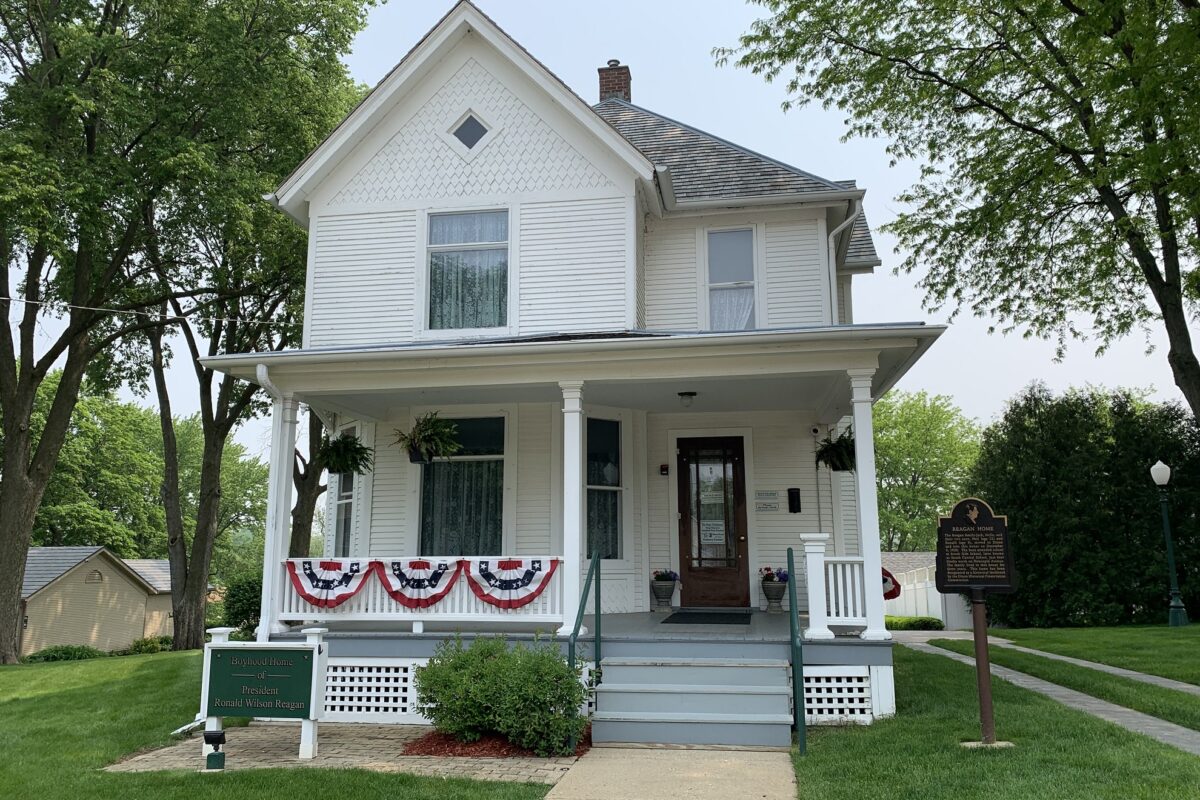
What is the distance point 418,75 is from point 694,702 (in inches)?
340

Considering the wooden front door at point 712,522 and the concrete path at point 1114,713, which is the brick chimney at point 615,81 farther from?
the concrete path at point 1114,713

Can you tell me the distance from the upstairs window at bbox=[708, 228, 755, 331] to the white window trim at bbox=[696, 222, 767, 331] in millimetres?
23

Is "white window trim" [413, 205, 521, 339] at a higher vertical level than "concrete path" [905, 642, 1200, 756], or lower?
higher

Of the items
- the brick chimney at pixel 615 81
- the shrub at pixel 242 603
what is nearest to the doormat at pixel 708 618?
the shrub at pixel 242 603

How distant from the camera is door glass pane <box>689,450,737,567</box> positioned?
35.4 feet

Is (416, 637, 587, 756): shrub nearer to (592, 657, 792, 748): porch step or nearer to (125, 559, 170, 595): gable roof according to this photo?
(592, 657, 792, 748): porch step

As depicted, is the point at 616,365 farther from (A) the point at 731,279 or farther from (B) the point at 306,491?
(B) the point at 306,491

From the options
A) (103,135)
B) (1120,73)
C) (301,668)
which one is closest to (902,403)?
(1120,73)

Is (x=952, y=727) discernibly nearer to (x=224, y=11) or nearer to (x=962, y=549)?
(x=962, y=549)

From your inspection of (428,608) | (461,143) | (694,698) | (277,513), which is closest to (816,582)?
(694,698)

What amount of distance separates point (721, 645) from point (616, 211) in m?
5.62

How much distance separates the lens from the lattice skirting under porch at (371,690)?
8289mm

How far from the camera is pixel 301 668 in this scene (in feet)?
22.4

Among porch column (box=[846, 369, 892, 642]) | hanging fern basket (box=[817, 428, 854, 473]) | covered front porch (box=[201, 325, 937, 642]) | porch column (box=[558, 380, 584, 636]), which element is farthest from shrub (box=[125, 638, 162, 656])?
porch column (box=[846, 369, 892, 642])
